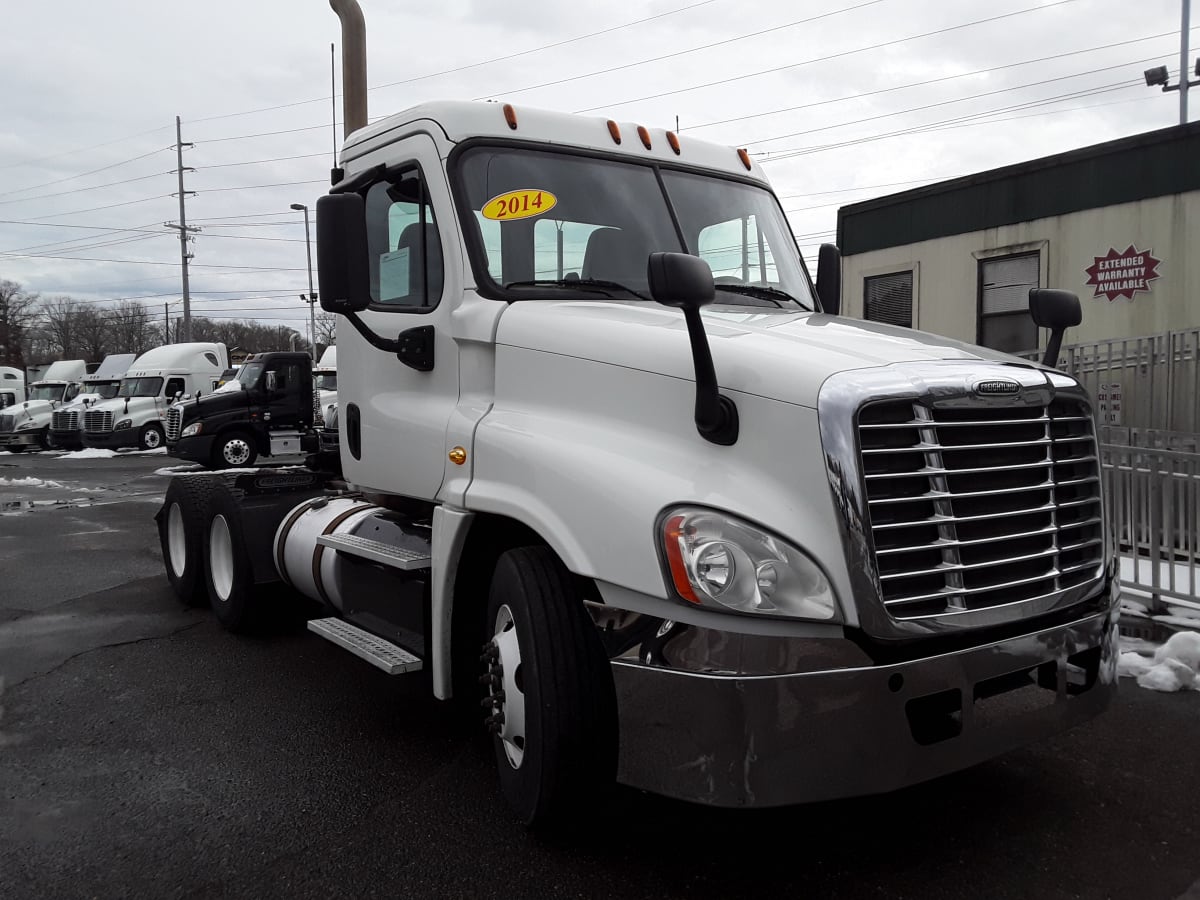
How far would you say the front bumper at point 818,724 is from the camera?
8.75 ft

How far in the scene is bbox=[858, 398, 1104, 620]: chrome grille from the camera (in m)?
2.79

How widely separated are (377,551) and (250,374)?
16675 millimetres

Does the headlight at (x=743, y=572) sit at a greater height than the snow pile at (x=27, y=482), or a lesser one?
greater

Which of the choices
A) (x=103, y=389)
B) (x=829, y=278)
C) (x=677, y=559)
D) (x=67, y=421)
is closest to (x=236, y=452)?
(x=67, y=421)

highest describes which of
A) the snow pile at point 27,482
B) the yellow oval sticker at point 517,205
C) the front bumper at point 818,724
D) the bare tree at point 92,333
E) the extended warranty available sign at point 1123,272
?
the bare tree at point 92,333

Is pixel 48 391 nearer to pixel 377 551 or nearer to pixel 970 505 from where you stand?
pixel 377 551

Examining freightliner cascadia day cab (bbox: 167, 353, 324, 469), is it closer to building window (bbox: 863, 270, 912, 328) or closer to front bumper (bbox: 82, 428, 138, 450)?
front bumper (bbox: 82, 428, 138, 450)

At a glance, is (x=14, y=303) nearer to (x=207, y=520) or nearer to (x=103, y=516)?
(x=103, y=516)

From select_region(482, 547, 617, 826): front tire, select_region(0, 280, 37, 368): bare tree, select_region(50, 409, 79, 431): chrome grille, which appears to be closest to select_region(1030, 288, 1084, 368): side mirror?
select_region(482, 547, 617, 826): front tire

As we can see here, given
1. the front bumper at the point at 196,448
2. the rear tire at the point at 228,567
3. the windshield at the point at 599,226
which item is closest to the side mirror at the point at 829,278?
the windshield at the point at 599,226

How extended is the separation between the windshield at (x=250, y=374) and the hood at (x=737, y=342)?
17142 mm

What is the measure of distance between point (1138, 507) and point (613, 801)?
5.63m

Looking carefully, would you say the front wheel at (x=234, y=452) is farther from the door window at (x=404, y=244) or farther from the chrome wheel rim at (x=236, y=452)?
the door window at (x=404, y=244)

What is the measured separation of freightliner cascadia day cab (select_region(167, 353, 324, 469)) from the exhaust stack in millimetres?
10734
